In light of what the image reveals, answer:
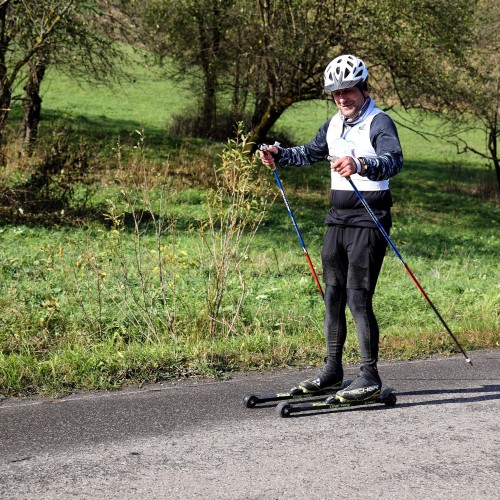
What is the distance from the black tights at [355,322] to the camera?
5617mm

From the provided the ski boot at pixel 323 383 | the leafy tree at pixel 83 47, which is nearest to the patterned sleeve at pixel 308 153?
the ski boot at pixel 323 383

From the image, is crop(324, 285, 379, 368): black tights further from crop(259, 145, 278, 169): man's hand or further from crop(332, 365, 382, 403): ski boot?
crop(259, 145, 278, 169): man's hand

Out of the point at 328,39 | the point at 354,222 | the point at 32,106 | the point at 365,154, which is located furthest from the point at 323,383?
the point at 32,106

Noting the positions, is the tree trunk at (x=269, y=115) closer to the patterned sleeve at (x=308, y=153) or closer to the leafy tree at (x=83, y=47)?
the leafy tree at (x=83, y=47)

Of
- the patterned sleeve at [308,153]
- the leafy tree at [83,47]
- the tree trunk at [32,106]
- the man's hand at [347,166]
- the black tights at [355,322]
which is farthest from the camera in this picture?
the tree trunk at [32,106]

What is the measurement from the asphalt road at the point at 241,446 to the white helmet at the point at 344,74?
6.71 feet

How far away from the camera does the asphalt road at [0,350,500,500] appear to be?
161 inches

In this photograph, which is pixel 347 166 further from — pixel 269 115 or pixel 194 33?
pixel 194 33

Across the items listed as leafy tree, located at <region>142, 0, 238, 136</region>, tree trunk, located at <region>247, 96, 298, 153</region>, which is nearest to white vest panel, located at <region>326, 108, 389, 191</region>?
tree trunk, located at <region>247, 96, 298, 153</region>

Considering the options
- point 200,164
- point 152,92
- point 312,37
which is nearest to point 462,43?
point 312,37

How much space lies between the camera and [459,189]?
25.1m

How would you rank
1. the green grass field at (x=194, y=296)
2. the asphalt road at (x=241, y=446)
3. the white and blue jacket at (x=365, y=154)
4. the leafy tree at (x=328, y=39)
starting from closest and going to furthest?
the asphalt road at (x=241, y=446)
the white and blue jacket at (x=365, y=154)
the green grass field at (x=194, y=296)
the leafy tree at (x=328, y=39)

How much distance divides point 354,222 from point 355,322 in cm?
66

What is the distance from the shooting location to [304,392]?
5.66 m
